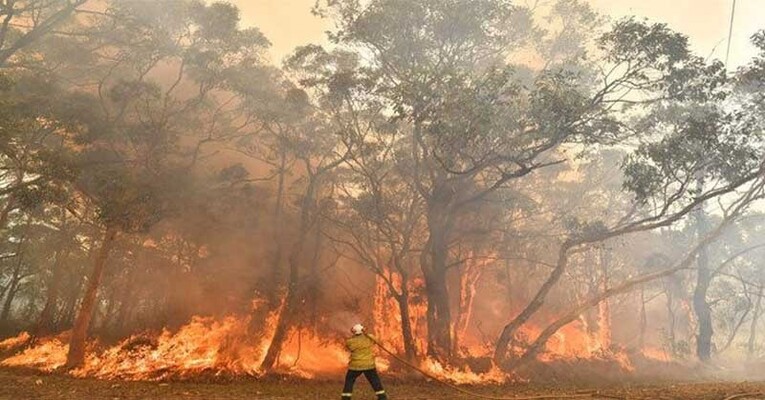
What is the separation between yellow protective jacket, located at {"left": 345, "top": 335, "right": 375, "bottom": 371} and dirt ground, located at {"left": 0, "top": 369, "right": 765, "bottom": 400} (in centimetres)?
316

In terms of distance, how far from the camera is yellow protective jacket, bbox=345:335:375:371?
1188cm

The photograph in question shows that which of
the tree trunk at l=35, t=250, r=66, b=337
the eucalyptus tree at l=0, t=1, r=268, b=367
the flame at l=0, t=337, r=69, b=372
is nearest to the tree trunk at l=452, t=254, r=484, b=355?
the eucalyptus tree at l=0, t=1, r=268, b=367

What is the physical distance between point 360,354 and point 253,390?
6348 mm

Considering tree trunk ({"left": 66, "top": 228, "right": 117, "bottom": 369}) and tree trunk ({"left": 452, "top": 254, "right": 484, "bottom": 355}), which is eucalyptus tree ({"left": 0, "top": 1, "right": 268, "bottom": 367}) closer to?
tree trunk ({"left": 66, "top": 228, "right": 117, "bottom": 369})

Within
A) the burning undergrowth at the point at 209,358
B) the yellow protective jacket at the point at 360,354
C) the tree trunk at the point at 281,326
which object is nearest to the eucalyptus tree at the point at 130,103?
the burning undergrowth at the point at 209,358

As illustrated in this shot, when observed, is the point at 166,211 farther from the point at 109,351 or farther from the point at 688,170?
the point at 688,170

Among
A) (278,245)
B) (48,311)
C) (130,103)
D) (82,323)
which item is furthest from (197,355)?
(48,311)

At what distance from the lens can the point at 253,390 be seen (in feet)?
54.1

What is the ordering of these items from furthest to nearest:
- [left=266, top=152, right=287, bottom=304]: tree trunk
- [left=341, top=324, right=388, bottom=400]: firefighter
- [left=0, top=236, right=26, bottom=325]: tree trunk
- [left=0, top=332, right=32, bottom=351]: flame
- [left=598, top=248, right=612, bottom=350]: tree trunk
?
[left=598, top=248, right=612, bottom=350]: tree trunk, [left=0, top=236, right=26, bottom=325]: tree trunk, [left=0, top=332, right=32, bottom=351]: flame, [left=266, top=152, right=287, bottom=304]: tree trunk, [left=341, top=324, right=388, bottom=400]: firefighter

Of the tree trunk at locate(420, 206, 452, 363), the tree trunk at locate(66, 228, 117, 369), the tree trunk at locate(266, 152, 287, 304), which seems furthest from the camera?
the tree trunk at locate(266, 152, 287, 304)

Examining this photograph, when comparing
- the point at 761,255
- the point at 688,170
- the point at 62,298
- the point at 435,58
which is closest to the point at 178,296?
the point at 62,298

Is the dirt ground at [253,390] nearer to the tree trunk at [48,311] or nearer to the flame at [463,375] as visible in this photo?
the flame at [463,375]

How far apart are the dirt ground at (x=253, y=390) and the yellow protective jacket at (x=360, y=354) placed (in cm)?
316

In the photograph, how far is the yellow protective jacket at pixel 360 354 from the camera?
11.9 meters
